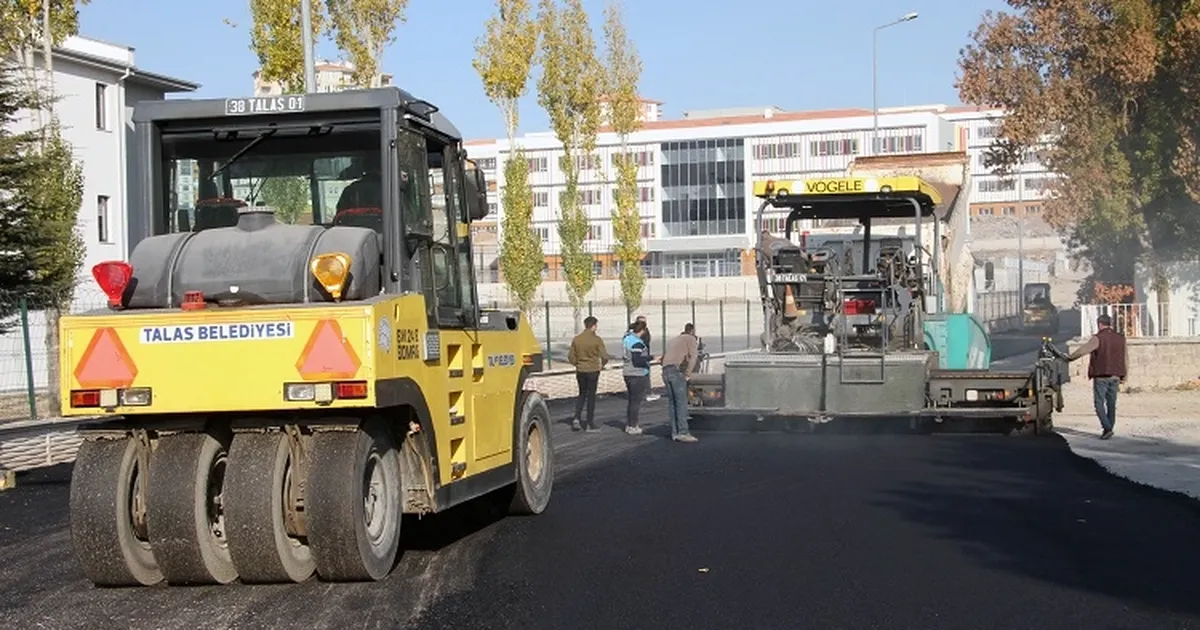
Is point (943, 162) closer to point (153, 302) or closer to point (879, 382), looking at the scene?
point (879, 382)

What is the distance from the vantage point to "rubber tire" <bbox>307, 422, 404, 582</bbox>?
9.22m

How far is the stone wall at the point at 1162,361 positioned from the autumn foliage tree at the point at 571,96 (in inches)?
984

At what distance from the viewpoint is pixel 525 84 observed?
157 ft

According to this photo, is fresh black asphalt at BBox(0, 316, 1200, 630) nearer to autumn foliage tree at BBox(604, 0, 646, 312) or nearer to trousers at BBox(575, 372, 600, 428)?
trousers at BBox(575, 372, 600, 428)

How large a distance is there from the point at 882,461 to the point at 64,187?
15818 mm

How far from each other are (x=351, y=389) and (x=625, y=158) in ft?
167

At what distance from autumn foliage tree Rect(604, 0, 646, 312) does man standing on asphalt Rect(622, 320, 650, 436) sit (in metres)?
31.0

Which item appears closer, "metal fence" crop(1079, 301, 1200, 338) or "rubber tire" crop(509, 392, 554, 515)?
"rubber tire" crop(509, 392, 554, 515)

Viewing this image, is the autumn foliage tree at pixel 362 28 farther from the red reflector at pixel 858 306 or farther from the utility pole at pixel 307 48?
the red reflector at pixel 858 306

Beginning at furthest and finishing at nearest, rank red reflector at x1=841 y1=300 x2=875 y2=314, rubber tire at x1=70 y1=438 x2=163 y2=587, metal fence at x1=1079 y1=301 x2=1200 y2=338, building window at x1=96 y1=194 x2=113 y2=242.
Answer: building window at x1=96 y1=194 x2=113 y2=242
metal fence at x1=1079 y1=301 x2=1200 y2=338
red reflector at x1=841 y1=300 x2=875 y2=314
rubber tire at x1=70 y1=438 x2=163 y2=587

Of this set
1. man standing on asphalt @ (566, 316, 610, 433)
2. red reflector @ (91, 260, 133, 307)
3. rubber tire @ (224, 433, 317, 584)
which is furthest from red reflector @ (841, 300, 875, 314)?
red reflector @ (91, 260, 133, 307)

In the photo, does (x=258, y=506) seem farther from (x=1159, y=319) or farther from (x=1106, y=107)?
(x=1106, y=107)

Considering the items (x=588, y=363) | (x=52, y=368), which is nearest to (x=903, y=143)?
(x=588, y=363)

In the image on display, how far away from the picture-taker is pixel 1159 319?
3114 cm
